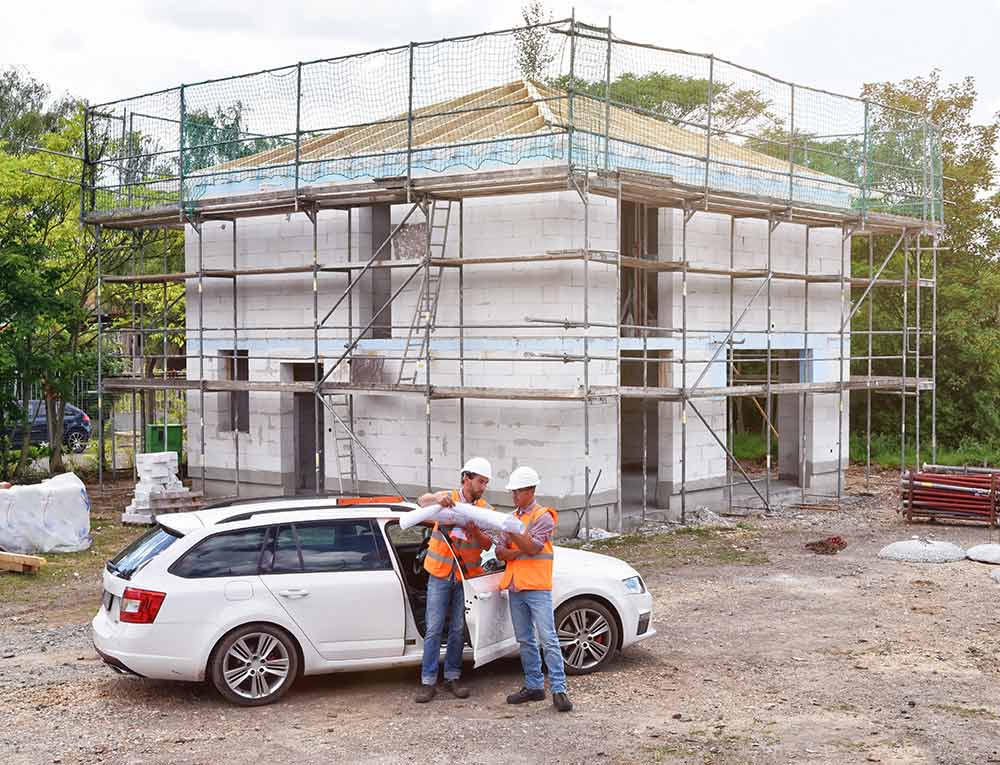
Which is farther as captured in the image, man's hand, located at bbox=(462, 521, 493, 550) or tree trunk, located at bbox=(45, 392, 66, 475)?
tree trunk, located at bbox=(45, 392, 66, 475)

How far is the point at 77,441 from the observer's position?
94.8 feet

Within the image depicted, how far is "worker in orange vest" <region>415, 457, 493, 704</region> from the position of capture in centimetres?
812

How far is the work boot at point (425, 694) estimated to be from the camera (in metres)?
8.27

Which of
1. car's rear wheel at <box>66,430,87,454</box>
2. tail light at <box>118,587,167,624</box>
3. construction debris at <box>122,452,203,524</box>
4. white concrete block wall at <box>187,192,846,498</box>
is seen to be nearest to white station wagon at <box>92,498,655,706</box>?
tail light at <box>118,587,167,624</box>

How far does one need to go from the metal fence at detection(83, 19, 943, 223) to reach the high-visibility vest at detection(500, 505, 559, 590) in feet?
23.5

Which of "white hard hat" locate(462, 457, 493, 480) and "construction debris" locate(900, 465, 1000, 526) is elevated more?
"white hard hat" locate(462, 457, 493, 480)

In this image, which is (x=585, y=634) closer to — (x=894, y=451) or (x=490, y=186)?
(x=490, y=186)

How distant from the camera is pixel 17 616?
11.7 meters

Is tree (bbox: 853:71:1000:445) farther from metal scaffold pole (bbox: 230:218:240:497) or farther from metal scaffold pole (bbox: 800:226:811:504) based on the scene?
metal scaffold pole (bbox: 230:218:240:497)

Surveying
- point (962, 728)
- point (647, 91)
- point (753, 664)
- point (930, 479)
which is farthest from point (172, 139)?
point (647, 91)

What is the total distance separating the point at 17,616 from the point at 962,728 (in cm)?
854

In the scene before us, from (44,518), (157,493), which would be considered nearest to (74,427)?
(157,493)

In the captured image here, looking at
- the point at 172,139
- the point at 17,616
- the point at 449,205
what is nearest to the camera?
the point at 17,616

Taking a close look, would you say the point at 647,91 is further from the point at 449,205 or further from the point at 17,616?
the point at 17,616
